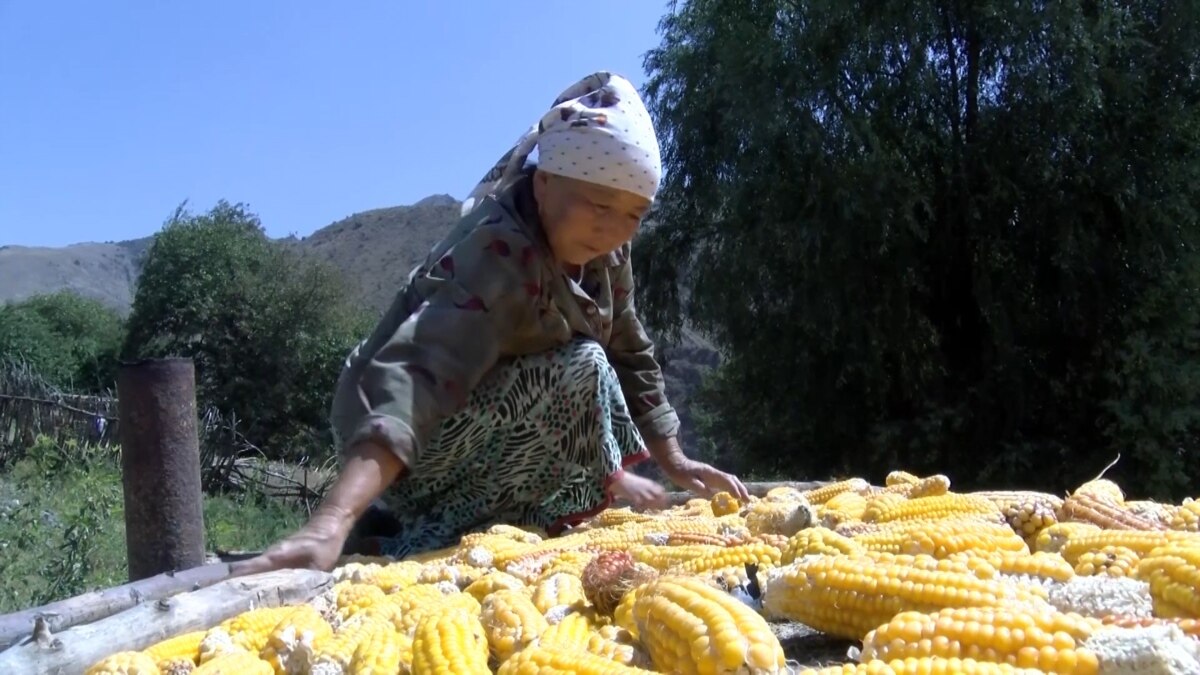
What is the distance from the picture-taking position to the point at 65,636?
164 cm

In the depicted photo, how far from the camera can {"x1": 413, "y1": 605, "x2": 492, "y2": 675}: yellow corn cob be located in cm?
153

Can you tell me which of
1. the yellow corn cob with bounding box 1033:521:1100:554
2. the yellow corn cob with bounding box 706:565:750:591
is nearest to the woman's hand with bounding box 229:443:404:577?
the yellow corn cob with bounding box 706:565:750:591

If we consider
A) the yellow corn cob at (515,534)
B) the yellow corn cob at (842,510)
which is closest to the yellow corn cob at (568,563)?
the yellow corn cob at (515,534)

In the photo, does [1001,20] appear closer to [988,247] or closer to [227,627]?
[988,247]

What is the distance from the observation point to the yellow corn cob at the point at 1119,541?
6.34 ft

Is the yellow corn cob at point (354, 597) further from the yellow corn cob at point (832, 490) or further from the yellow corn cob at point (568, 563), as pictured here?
the yellow corn cob at point (832, 490)

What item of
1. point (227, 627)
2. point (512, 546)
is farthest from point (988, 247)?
point (227, 627)

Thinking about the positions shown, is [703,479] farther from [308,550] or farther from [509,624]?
[509,624]

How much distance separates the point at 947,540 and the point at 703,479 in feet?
6.20

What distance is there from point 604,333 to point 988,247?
9333 mm

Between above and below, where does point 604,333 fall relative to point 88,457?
above

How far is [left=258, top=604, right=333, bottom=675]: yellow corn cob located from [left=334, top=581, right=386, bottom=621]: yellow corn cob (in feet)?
0.79

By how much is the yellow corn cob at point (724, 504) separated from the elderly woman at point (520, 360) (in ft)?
0.33

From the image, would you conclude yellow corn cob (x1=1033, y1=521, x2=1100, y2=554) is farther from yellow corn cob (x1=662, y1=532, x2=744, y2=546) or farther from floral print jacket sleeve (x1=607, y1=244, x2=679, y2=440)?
floral print jacket sleeve (x1=607, y1=244, x2=679, y2=440)
